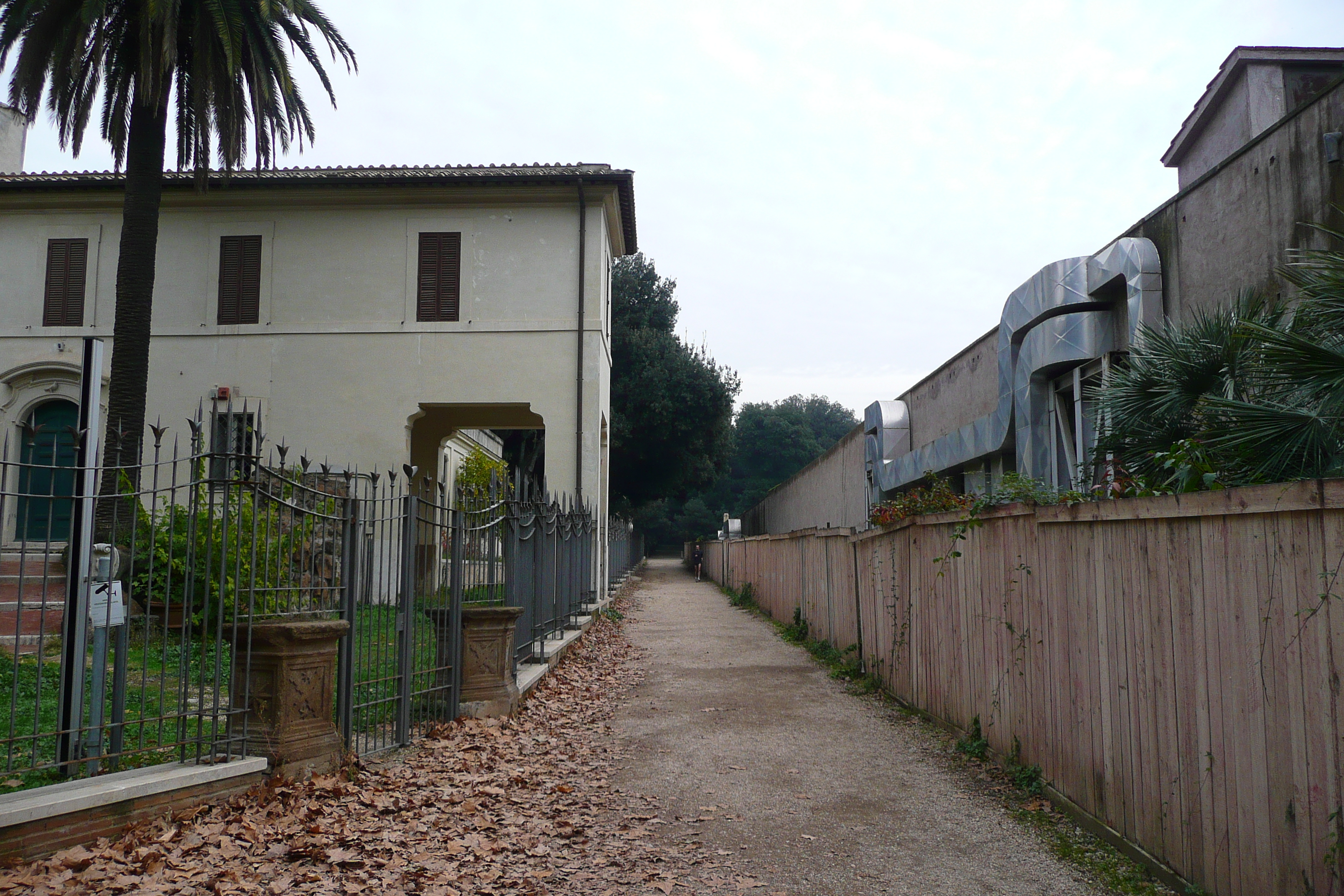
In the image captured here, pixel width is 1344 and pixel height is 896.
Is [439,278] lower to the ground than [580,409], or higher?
higher

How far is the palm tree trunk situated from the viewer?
13.5 meters

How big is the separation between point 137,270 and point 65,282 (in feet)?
23.7

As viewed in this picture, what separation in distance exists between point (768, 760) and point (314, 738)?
9.66ft

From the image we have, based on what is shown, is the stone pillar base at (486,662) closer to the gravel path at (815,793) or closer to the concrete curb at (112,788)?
the gravel path at (815,793)

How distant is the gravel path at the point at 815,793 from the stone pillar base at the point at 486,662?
1.01m

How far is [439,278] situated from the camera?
19.4 meters

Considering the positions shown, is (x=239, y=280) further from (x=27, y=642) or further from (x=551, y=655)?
(x=551, y=655)

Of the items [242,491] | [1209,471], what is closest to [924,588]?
[1209,471]

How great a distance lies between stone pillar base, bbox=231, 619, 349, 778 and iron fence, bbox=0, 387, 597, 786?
0.08 metres

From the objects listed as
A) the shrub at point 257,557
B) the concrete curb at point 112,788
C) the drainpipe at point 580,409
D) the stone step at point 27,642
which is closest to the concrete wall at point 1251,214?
the shrub at point 257,557

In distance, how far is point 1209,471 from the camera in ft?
15.8

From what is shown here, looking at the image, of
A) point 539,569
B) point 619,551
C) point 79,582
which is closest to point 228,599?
point 539,569

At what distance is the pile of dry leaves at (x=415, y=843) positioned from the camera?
4.13m

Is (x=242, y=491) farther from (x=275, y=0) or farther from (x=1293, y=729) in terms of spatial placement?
(x=275, y=0)
